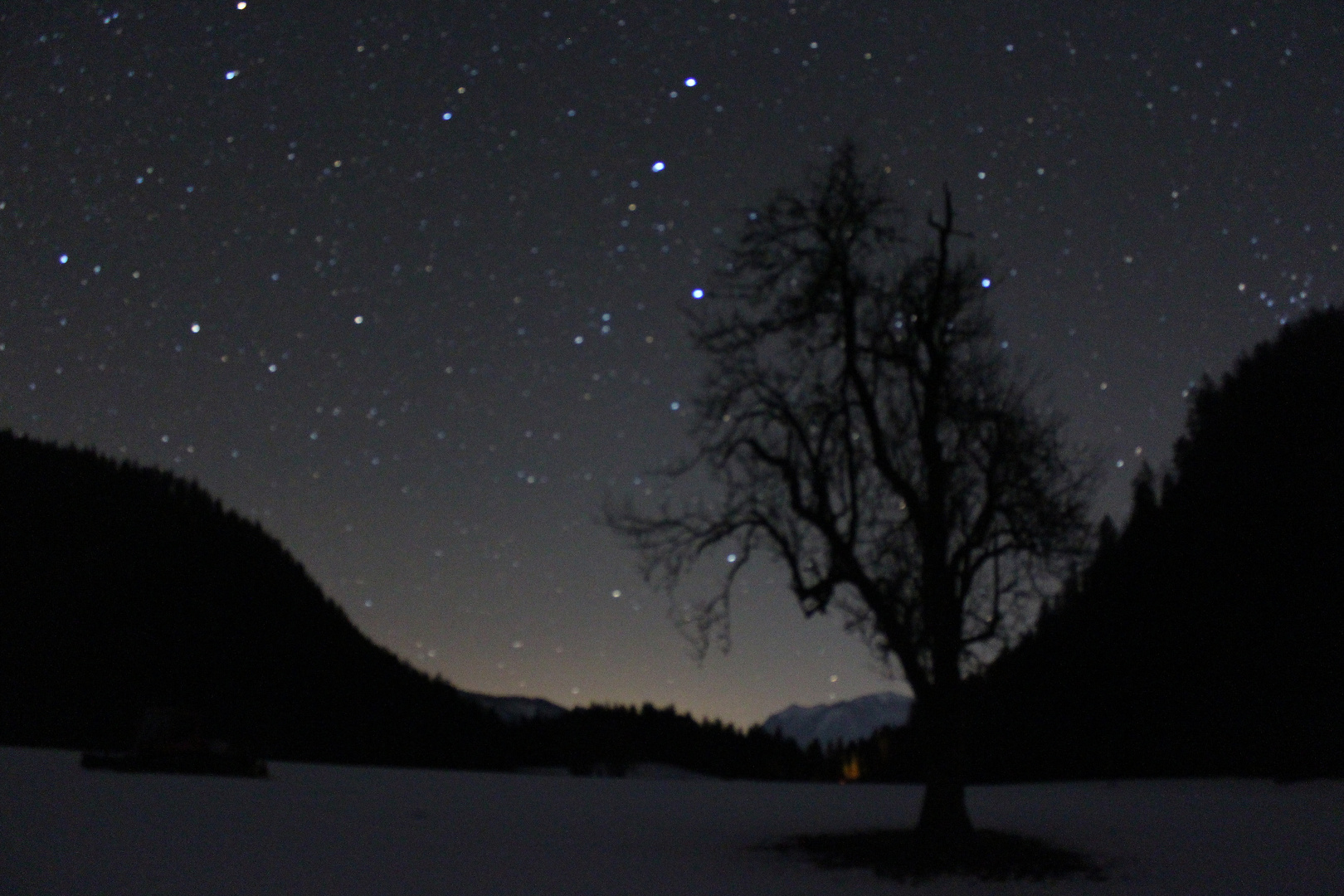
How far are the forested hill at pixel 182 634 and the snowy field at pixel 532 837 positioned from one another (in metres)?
74.6

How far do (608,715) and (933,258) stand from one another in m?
97.3

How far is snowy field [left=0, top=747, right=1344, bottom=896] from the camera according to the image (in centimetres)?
1181

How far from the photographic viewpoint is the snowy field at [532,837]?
11812mm

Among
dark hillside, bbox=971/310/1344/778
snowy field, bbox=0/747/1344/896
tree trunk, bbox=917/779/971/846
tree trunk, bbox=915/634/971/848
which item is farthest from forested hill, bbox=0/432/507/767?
tree trunk, bbox=915/634/971/848

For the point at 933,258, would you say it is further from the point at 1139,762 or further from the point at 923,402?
the point at 1139,762

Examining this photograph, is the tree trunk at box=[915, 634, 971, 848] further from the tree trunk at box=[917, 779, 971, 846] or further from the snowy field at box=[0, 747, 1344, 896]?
the snowy field at box=[0, 747, 1344, 896]

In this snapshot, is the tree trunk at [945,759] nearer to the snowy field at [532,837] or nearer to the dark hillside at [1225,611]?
the snowy field at [532,837]

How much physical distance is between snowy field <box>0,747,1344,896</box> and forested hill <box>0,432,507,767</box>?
74614mm

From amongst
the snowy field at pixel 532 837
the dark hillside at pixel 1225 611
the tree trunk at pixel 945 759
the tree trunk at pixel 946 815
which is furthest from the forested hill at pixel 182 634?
the tree trunk at pixel 945 759

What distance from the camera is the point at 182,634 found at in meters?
103

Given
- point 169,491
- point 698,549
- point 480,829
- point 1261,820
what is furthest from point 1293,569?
point 169,491

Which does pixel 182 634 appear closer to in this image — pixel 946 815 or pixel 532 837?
pixel 532 837

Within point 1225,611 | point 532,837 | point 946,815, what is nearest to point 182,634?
point 1225,611

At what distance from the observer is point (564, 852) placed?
14875 mm
